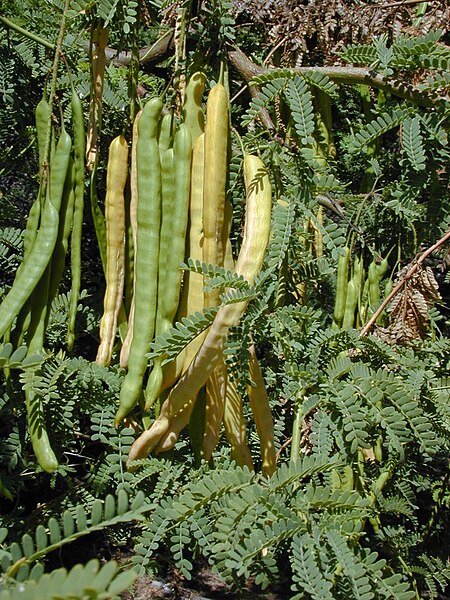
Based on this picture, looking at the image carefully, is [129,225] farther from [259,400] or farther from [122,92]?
[122,92]

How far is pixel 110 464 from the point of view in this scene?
1.65 m

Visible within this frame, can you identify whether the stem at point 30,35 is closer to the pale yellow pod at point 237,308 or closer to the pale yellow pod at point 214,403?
the pale yellow pod at point 237,308

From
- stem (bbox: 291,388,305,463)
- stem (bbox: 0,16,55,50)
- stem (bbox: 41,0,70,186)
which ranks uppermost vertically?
stem (bbox: 0,16,55,50)

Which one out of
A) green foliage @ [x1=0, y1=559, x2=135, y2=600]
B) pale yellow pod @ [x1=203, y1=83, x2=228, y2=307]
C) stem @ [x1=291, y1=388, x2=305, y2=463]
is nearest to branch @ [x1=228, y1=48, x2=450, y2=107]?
pale yellow pod @ [x1=203, y1=83, x2=228, y2=307]

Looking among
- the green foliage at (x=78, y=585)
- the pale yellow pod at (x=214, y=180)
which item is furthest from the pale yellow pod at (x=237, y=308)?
the green foliage at (x=78, y=585)

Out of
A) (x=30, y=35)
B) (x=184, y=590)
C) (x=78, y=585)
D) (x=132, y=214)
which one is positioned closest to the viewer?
(x=78, y=585)

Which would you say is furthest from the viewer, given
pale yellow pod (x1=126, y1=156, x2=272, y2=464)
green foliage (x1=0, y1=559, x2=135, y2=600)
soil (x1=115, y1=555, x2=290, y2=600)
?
soil (x1=115, y1=555, x2=290, y2=600)

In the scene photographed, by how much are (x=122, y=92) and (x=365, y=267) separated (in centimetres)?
95

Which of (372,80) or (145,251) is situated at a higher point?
(372,80)

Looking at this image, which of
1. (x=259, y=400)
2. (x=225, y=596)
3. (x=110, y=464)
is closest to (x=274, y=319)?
(x=259, y=400)

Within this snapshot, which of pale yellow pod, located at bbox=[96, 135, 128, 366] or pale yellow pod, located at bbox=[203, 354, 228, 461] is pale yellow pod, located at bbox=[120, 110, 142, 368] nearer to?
pale yellow pod, located at bbox=[96, 135, 128, 366]

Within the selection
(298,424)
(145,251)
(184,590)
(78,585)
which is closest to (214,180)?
(145,251)

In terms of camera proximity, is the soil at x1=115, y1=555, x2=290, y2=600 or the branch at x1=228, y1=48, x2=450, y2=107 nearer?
the branch at x1=228, y1=48, x2=450, y2=107

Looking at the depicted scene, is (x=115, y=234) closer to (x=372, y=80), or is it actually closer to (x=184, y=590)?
(x=372, y=80)
